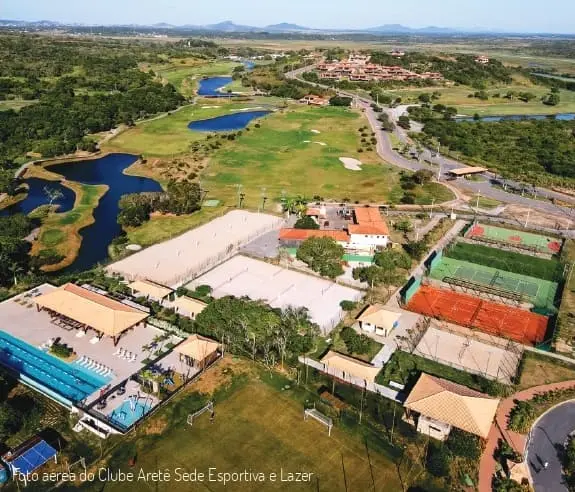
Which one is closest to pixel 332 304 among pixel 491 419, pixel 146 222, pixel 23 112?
pixel 491 419

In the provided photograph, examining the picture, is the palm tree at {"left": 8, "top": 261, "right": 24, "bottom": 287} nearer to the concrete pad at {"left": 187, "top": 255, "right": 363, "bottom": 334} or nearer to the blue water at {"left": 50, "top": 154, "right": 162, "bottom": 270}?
the blue water at {"left": 50, "top": 154, "right": 162, "bottom": 270}

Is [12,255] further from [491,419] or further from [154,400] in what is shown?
[491,419]

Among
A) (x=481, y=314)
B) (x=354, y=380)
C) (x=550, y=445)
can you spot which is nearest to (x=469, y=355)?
(x=481, y=314)

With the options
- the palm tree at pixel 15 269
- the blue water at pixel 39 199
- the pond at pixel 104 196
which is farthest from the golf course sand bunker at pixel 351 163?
the palm tree at pixel 15 269

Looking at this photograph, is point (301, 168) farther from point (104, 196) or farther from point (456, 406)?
point (456, 406)

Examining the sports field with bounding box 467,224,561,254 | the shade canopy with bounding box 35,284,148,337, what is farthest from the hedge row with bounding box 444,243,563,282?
the shade canopy with bounding box 35,284,148,337

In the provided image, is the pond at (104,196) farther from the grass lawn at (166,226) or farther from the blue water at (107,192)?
the grass lawn at (166,226)

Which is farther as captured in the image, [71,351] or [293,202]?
[293,202]
